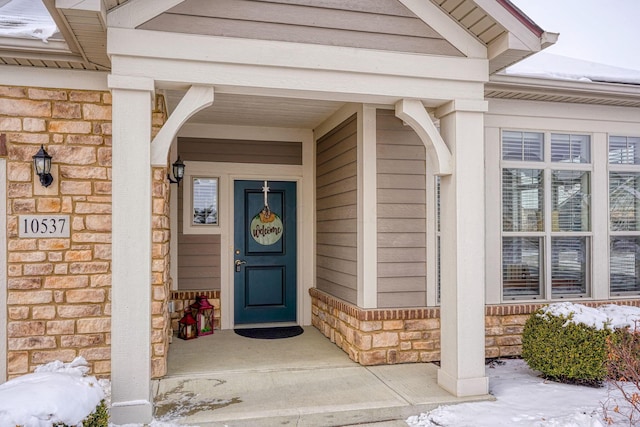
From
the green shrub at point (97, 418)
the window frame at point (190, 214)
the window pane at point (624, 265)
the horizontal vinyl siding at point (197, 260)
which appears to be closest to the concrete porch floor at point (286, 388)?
the green shrub at point (97, 418)

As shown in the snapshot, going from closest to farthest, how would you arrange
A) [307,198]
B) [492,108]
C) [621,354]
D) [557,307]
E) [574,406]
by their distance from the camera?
[621,354]
[574,406]
[557,307]
[492,108]
[307,198]

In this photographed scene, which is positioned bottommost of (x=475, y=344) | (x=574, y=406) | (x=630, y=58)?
(x=574, y=406)

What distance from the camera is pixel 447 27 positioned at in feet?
12.4

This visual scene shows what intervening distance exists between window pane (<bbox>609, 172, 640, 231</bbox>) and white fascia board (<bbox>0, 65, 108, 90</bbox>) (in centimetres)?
525

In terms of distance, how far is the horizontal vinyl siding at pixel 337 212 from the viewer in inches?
194

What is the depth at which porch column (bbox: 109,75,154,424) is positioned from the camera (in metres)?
3.18

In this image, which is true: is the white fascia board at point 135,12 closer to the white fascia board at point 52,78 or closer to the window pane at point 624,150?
the white fascia board at point 52,78

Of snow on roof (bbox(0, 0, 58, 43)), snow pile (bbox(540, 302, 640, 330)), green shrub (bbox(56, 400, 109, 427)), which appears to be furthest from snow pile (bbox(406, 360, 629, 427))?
snow on roof (bbox(0, 0, 58, 43))

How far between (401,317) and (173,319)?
110 inches

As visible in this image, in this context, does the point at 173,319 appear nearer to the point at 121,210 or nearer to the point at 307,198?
the point at 307,198

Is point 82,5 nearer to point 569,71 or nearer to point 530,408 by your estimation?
point 530,408

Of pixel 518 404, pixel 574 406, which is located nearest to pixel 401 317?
pixel 518 404

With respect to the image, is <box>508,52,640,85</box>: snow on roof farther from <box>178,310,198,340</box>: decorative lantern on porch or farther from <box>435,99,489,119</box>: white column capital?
<box>178,310,198,340</box>: decorative lantern on porch

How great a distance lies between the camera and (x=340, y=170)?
5.33 metres
